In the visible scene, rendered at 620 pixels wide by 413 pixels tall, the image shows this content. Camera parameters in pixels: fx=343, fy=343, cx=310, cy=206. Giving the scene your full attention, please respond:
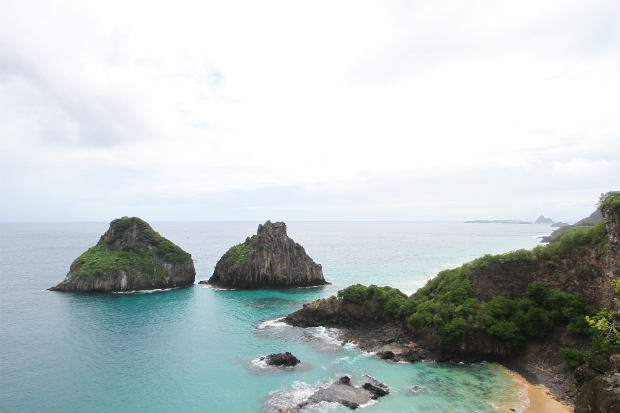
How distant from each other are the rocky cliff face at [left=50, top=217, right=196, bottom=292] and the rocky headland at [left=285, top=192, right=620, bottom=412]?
5446cm

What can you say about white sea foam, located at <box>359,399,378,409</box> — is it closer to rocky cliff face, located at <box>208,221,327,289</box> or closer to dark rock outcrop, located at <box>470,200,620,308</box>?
dark rock outcrop, located at <box>470,200,620,308</box>

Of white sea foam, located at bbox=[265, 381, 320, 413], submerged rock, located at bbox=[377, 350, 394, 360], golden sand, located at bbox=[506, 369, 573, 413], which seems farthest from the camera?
submerged rock, located at bbox=[377, 350, 394, 360]

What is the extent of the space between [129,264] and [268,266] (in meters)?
33.8

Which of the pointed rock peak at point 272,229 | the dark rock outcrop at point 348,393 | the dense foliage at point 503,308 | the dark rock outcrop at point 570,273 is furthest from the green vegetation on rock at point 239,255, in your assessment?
the dark rock outcrop at point 570,273

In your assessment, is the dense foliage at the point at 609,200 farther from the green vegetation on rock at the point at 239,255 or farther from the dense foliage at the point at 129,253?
the dense foliage at the point at 129,253

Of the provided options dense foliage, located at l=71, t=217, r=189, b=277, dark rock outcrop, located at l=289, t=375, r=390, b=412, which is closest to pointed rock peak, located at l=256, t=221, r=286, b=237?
dense foliage, located at l=71, t=217, r=189, b=277

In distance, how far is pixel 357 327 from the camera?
51750 mm

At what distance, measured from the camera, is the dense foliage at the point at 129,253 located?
269 feet

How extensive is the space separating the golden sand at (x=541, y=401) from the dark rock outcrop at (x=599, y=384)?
2.00 metres

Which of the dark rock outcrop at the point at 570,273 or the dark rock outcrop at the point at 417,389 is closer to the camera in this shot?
the dark rock outcrop at the point at 417,389

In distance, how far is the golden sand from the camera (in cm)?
3050

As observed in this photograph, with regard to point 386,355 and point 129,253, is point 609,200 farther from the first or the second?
point 129,253

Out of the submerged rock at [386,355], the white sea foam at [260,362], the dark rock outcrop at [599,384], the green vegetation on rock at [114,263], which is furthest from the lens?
the green vegetation on rock at [114,263]

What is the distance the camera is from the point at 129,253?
86938 mm
